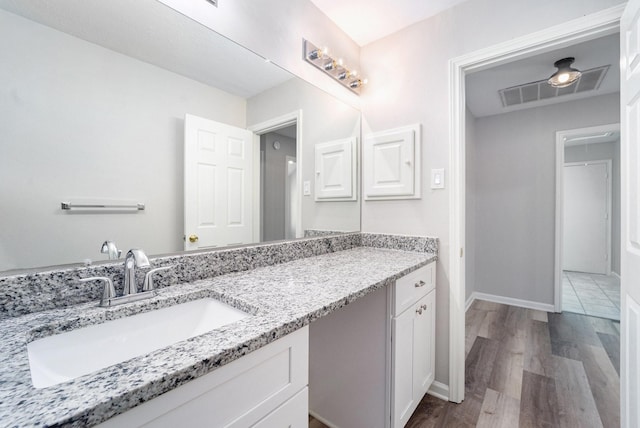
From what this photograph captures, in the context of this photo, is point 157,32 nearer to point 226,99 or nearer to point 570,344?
point 226,99

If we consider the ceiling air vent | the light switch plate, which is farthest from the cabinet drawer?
the ceiling air vent

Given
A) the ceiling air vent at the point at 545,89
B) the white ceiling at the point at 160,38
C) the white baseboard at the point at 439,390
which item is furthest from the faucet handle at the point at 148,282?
the ceiling air vent at the point at 545,89

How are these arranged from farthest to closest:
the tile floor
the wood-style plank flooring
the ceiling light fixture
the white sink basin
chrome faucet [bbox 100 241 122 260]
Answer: the tile floor < the ceiling light fixture < the wood-style plank flooring < chrome faucet [bbox 100 241 122 260] < the white sink basin

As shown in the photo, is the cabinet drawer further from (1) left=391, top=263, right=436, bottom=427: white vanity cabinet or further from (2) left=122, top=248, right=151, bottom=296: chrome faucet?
(2) left=122, top=248, right=151, bottom=296: chrome faucet

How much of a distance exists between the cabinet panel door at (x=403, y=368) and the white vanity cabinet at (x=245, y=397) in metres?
0.61

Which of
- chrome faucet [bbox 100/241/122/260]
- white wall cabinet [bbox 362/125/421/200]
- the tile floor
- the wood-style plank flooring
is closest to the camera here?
chrome faucet [bbox 100/241/122/260]

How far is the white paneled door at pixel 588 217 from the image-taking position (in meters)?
4.50

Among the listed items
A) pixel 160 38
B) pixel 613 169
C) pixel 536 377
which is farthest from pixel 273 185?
pixel 613 169

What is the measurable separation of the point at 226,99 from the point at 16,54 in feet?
2.10

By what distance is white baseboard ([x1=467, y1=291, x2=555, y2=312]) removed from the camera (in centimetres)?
307

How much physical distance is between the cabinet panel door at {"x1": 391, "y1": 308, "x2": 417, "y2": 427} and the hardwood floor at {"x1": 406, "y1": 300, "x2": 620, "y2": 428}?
0.74 ft

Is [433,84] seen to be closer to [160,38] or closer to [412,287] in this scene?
[412,287]

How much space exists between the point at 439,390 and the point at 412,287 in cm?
78

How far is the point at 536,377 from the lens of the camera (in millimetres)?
1839
